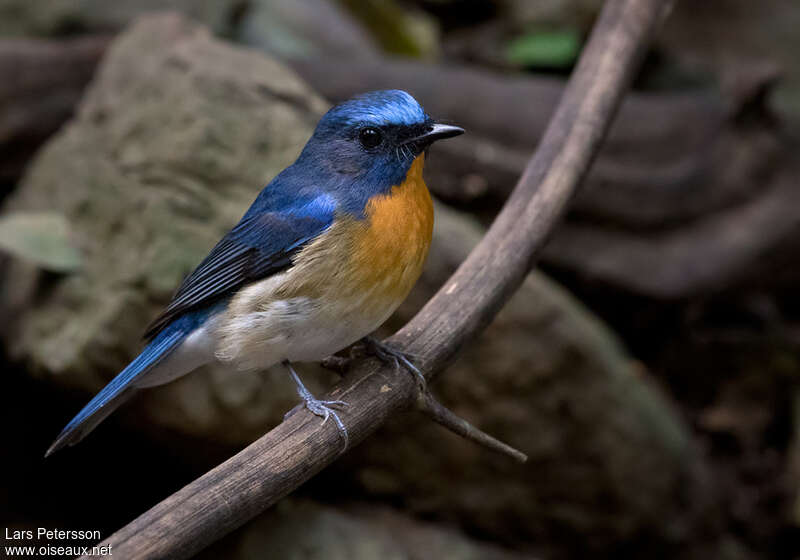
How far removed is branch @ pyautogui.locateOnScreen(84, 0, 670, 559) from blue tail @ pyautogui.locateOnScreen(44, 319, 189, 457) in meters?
0.61

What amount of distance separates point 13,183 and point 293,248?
4.19 meters

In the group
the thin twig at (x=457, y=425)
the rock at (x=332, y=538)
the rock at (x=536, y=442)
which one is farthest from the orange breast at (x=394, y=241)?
the rock at (x=332, y=538)

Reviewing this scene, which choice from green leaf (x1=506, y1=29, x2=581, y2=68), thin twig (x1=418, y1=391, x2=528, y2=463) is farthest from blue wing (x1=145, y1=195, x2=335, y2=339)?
green leaf (x1=506, y1=29, x2=581, y2=68)

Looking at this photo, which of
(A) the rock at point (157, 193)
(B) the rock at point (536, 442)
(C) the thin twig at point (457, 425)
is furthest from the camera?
(B) the rock at point (536, 442)

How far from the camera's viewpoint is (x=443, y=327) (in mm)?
3041

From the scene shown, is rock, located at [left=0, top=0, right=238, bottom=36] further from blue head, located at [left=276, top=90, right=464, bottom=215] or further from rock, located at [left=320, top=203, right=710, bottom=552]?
blue head, located at [left=276, top=90, right=464, bottom=215]

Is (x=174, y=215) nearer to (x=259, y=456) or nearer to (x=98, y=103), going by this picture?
(x=98, y=103)

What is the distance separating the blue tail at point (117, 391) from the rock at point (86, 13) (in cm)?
437

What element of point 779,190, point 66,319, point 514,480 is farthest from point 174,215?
point 779,190

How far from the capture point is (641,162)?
21.4 feet

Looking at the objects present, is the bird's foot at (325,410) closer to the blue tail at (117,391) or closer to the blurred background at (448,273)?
the blue tail at (117,391)

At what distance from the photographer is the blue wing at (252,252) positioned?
298 cm

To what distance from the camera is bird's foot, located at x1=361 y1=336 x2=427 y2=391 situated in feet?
9.45

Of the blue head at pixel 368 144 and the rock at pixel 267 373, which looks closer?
the blue head at pixel 368 144
